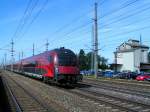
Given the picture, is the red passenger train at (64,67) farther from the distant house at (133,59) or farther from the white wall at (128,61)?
the white wall at (128,61)

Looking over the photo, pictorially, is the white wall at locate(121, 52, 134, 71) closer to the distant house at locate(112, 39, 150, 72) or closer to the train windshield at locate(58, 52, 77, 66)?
the distant house at locate(112, 39, 150, 72)

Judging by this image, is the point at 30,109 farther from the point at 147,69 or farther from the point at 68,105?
the point at 147,69

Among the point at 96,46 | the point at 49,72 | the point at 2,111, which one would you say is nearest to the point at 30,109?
the point at 2,111

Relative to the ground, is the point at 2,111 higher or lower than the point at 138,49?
lower

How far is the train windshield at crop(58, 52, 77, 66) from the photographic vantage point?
1079 inches

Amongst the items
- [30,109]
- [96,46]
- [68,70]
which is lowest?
[30,109]

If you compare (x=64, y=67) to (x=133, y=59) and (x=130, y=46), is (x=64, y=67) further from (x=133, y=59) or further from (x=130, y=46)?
(x=130, y=46)

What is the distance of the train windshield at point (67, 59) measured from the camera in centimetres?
2741

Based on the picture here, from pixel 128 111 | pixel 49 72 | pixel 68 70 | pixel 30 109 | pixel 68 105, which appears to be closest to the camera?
pixel 128 111

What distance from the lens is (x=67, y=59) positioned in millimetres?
27609

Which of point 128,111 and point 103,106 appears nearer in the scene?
point 128,111

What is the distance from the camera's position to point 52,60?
28.5 metres

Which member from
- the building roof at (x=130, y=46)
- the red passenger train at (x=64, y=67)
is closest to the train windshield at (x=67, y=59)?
the red passenger train at (x=64, y=67)

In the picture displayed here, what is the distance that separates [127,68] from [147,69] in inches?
259
